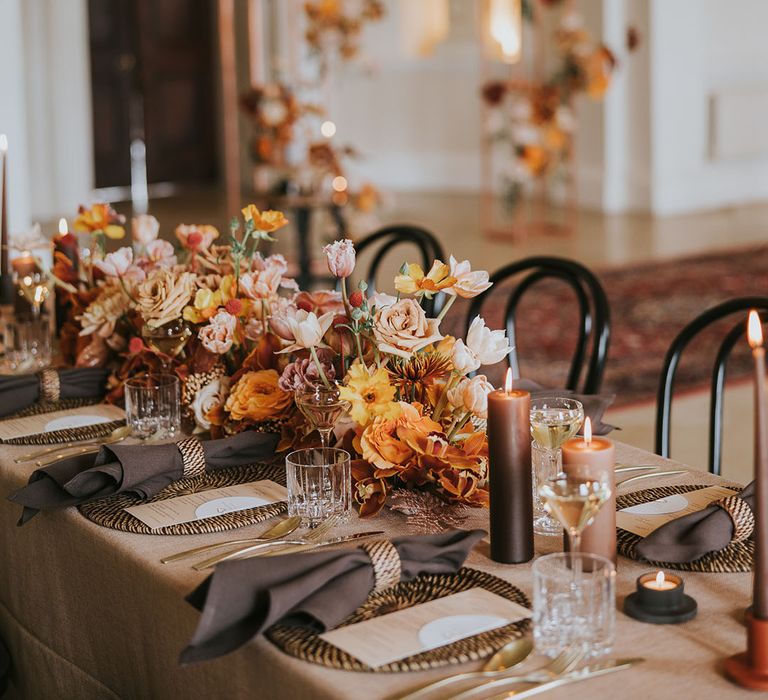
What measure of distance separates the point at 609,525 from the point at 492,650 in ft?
0.78

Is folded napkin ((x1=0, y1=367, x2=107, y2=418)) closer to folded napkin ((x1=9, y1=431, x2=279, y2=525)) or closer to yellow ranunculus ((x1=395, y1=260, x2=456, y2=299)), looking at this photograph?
folded napkin ((x1=9, y1=431, x2=279, y2=525))

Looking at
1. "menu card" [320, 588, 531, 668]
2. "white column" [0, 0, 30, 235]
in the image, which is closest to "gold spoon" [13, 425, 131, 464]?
"menu card" [320, 588, 531, 668]

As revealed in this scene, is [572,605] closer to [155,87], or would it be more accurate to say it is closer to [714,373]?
[714,373]

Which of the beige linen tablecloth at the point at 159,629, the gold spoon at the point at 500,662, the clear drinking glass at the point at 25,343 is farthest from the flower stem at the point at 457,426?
the clear drinking glass at the point at 25,343

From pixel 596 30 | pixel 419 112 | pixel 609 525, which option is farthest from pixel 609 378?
pixel 419 112

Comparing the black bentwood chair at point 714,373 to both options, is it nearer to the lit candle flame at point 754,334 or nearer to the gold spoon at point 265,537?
the gold spoon at point 265,537

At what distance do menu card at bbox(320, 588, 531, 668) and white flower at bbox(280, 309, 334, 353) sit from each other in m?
0.52

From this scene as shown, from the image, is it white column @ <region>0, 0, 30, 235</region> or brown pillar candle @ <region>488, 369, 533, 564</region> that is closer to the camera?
brown pillar candle @ <region>488, 369, 533, 564</region>

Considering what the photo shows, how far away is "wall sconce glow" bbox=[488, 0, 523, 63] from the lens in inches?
364

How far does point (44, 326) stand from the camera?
8.66 feet

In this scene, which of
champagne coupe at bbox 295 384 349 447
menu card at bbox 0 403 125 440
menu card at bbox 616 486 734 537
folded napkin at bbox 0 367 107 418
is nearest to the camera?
menu card at bbox 616 486 734 537

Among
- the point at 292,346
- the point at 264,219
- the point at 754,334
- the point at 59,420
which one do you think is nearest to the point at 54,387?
the point at 59,420

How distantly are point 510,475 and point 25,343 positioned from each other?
142 cm

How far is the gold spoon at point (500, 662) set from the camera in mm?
1246
